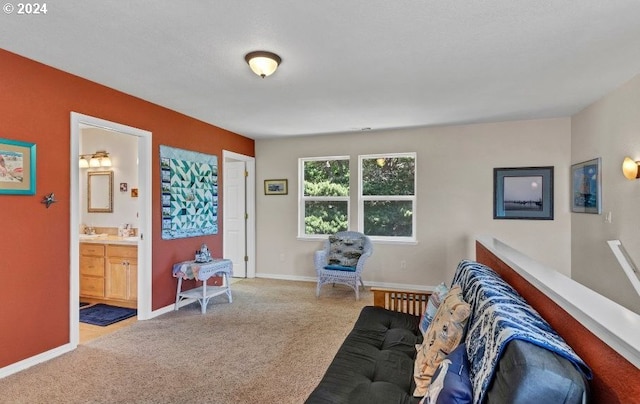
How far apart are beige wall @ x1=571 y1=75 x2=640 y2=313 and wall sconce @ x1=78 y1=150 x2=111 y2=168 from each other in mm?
6091

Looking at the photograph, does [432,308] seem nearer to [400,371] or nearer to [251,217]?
[400,371]

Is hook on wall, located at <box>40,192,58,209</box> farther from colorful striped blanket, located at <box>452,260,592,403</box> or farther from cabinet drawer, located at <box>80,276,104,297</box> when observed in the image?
colorful striped blanket, located at <box>452,260,592,403</box>

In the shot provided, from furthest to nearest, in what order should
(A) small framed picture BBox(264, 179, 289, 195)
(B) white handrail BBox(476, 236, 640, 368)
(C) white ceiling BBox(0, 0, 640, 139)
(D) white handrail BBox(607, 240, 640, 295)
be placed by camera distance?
(A) small framed picture BBox(264, 179, 289, 195), (D) white handrail BBox(607, 240, 640, 295), (C) white ceiling BBox(0, 0, 640, 139), (B) white handrail BBox(476, 236, 640, 368)

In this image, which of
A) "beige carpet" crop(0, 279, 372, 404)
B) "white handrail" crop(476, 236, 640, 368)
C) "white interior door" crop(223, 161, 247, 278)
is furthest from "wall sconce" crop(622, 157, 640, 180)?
"white interior door" crop(223, 161, 247, 278)

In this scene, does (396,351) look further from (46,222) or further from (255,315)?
(46,222)

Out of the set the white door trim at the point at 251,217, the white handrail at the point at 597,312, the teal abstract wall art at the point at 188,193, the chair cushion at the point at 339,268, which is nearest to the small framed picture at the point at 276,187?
the white door trim at the point at 251,217

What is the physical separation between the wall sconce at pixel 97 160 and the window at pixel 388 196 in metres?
3.72

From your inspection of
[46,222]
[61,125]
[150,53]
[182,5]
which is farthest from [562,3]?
[46,222]

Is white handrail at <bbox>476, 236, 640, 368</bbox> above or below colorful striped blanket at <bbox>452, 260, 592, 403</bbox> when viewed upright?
above

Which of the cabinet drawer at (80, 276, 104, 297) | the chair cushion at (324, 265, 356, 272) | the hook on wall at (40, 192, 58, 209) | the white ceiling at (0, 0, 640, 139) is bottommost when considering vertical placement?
the cabinet drawer at (80, 276, 104, 297)

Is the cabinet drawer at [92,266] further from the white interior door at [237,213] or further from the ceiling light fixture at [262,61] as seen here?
the ceiling light fixture at [262,61]

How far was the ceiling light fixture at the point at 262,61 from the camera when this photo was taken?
2471 millimetres

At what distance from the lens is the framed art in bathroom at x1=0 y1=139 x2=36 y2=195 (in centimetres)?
244

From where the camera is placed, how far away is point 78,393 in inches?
87.4
